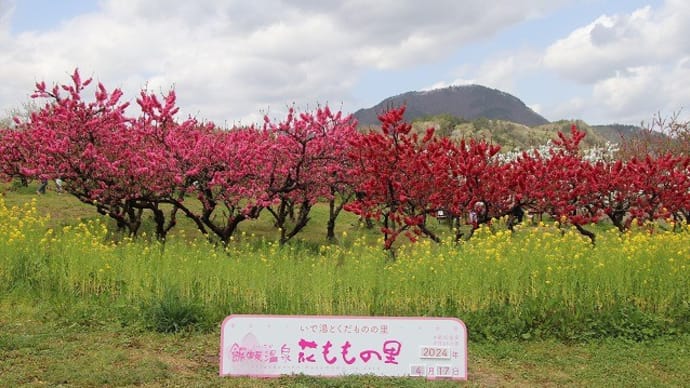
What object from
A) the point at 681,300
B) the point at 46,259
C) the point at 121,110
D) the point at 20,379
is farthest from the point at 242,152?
the point at 681,300

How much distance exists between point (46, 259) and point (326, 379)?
4500mm

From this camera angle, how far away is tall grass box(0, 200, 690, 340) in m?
6.17

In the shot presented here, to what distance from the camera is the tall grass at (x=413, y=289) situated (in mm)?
6172

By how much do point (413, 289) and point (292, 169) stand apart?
4.49 metres

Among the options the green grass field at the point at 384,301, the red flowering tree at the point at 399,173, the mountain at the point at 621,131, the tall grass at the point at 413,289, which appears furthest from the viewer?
the mountain at the point at 621,131

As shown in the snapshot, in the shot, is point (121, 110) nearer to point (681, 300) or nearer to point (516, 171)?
point (516, 171)

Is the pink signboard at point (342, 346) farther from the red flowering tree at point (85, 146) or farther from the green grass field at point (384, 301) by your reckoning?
the red flowering tree at point (85, 146)

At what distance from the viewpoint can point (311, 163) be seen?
35.0 ft

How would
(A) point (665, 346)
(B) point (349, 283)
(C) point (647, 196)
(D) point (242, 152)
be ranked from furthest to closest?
(C) point (647, 196) → (D) point (242, 152) → (B) point (349, 283) → (A) point (665, 346)

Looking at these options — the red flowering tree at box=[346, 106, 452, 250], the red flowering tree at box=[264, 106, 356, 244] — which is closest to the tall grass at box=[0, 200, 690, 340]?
the red flowering tree at box=[346, 106, 452, 250]

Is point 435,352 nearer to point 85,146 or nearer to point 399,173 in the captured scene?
→ point 399,173

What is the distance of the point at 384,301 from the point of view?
6340mm

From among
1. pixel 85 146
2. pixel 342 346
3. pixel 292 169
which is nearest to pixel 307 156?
pixel 292 169

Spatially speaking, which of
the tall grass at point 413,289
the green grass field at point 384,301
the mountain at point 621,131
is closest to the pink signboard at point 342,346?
the green grass field at point 384,301
